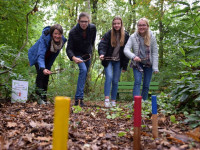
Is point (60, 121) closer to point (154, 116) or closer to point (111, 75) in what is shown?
point (154, 116)

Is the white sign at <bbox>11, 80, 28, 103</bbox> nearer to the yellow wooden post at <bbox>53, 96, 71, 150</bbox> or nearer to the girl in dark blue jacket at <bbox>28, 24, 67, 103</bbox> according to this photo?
the girl in dark blue jacket at <bbox>28, 24, 67, 103</bbox>

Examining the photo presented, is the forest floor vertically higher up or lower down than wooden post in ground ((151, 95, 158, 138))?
lower down

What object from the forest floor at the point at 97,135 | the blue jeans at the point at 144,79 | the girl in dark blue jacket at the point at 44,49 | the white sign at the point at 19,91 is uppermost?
the girl in dark blue jacket at the point at 44,49

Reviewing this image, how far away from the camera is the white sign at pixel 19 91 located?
4070mm

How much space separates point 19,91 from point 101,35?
20.5 feet

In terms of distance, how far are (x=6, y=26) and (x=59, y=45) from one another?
64.5 inches

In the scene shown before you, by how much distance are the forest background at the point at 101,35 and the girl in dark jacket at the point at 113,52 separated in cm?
107

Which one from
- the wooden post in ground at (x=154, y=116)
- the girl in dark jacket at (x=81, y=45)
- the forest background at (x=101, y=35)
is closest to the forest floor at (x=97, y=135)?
the wooden post in ground at (x=154, y=116)

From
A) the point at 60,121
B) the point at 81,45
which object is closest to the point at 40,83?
the point at 81,45

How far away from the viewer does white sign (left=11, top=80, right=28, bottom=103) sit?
4070mm

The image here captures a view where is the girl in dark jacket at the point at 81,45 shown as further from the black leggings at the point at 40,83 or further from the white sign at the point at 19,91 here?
the white sign at the point at 19,91

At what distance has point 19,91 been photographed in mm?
4129

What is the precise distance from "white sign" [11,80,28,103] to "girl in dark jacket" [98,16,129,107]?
1.70 meters

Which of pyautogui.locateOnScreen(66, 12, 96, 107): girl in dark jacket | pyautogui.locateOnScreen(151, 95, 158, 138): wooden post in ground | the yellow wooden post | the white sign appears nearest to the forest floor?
pyautogui.locateOnScreen(151, 95, 158, 138): wooden post in ground
